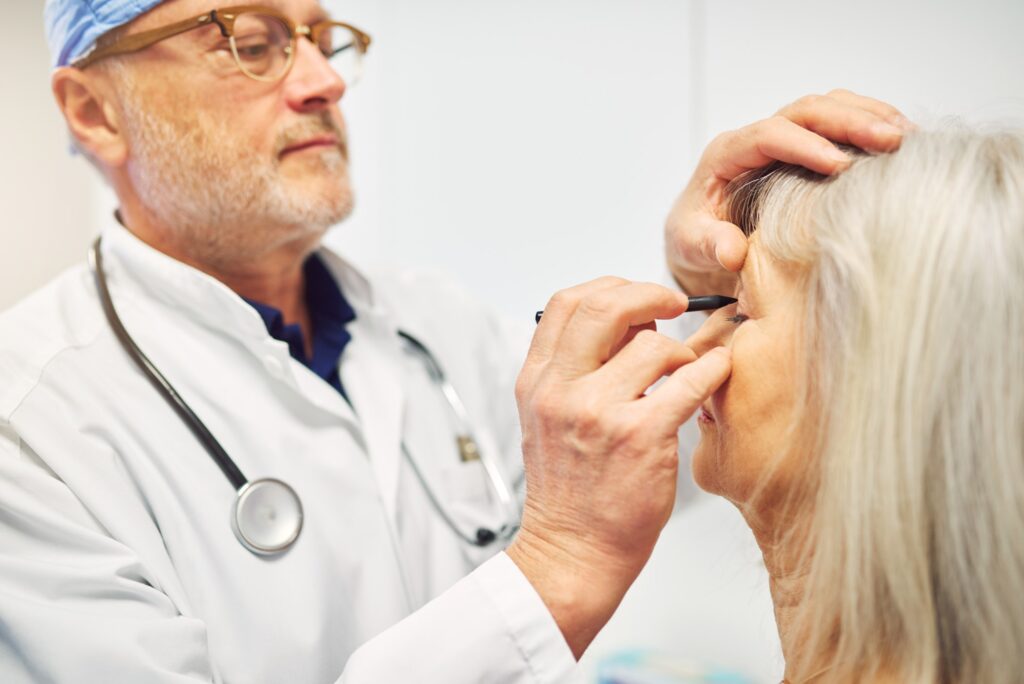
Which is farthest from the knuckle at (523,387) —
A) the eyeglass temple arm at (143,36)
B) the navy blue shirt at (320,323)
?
the eyeglass temple arm at (143,36)

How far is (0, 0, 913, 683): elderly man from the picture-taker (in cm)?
72

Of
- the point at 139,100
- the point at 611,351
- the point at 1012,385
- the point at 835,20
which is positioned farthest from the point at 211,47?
the point at 1012,385

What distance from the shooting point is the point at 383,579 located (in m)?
1.00

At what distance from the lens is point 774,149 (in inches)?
31.0

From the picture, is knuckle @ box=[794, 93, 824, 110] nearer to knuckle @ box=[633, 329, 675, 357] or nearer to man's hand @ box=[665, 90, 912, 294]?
man's hand @ box=[665, 90, 912, 294]

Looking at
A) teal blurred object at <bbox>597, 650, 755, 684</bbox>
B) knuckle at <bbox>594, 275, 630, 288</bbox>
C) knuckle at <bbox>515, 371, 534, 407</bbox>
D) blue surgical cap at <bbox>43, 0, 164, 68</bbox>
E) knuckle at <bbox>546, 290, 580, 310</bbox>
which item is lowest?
teal blurred object at <bbox>597, 650, 755, 684</bbox>

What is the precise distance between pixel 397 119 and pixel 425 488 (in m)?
1.09

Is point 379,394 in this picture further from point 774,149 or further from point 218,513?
point 774,149

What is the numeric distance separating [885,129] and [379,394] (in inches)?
29.8

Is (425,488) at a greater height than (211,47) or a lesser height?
lesser

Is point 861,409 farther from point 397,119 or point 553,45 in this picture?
point 397,119

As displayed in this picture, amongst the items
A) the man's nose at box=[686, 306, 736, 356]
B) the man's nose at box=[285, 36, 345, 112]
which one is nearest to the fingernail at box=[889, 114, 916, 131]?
the man's nose at box=[686, 306, 736, 356]

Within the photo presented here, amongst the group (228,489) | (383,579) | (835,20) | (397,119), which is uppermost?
(835,20)

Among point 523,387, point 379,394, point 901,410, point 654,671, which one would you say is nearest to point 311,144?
point 379,394
